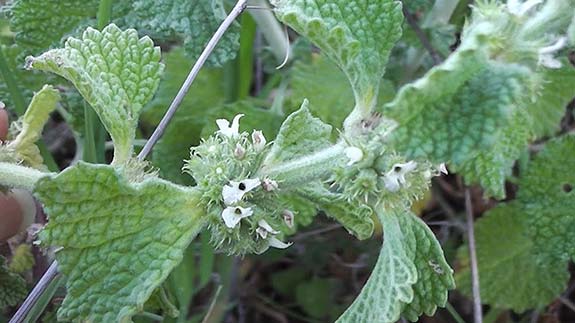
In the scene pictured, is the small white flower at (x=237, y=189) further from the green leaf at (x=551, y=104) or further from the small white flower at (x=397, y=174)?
the green leaf at (x=551, y=104)

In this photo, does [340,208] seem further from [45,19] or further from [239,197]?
[45,19]

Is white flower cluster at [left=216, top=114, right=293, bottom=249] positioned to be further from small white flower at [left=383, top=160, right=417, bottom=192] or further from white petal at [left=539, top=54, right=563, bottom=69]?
white petal at [left=539, top=54, right=563, bottom=69]

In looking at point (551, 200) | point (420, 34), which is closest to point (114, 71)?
point (420, 34)

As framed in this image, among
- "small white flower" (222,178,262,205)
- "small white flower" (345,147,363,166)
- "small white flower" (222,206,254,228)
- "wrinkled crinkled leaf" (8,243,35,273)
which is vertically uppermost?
"small white flower" (345,147,363,166)

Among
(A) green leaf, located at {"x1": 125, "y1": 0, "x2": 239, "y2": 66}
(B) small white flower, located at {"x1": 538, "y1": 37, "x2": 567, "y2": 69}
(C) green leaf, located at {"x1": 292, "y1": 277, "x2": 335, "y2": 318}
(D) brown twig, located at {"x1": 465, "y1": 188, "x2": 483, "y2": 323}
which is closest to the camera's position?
(B) small white flower, located at {"x1": 538, "y1": 37, "x2": 567, "y2": 69}

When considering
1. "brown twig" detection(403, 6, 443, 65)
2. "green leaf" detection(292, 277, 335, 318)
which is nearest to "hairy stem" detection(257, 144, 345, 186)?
"brown twig" detection(403, 6, 443, 65)

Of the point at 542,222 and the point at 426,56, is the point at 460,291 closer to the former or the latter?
the point at 542,222

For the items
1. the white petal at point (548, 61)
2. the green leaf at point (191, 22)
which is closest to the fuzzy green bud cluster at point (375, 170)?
the white petal at point (548, 61)

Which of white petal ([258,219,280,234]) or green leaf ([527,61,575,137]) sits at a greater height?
green leaf ([527,61,575,137])

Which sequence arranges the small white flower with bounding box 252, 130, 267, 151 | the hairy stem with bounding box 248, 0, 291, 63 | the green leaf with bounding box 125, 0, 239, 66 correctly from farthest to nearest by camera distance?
the hairy stem with bounding box 248, 0, 291, 63 < the green leaf with bounding box 125, 0, 239, 66 < the small white flower with bounding box 252, 130, 267, 151
